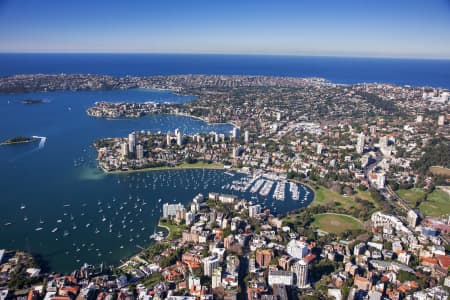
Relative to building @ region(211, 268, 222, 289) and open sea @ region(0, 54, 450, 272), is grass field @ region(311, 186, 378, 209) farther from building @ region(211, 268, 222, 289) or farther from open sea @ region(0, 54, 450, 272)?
building @ region(211, 268, 222, 289)

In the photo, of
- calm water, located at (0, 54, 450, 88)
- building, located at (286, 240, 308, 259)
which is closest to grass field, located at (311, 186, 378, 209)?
building, located at (286, 240, 308, 259)

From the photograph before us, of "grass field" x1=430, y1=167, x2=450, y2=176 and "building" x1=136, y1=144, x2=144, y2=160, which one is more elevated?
"building" x1=136, y1=144, x2=144, y2=160

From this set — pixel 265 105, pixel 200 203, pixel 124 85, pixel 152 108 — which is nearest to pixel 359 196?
pixel 200 203

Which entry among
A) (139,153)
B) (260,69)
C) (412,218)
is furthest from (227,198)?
(260,69)

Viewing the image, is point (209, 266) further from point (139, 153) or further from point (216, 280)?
point (139, 153)

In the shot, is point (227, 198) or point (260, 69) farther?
point (260, 69)

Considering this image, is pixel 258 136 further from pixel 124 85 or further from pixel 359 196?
pixel 124 85
